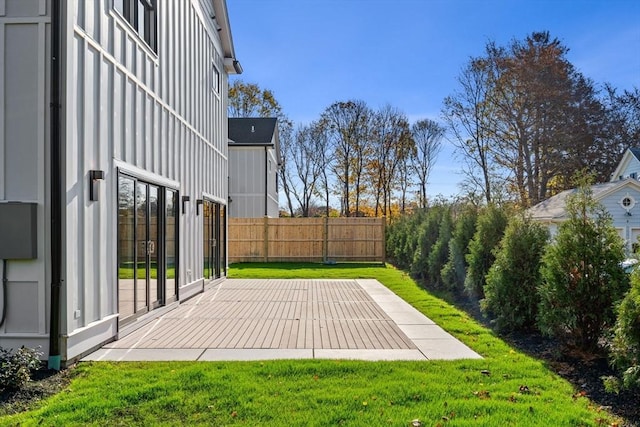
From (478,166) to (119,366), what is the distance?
908 inches

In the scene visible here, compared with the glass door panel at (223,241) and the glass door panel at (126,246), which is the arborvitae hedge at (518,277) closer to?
the glass door panel at (126,246)

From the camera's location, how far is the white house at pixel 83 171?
176 inches

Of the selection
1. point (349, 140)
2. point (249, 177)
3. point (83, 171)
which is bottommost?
point (83, 171)

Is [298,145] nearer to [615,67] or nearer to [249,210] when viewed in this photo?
[249,210]

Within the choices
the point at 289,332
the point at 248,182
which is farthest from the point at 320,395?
the point at 248,182

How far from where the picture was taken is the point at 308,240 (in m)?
18.4

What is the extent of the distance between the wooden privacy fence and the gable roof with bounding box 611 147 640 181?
12460 millimetres

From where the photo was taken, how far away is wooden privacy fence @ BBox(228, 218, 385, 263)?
18.1 m

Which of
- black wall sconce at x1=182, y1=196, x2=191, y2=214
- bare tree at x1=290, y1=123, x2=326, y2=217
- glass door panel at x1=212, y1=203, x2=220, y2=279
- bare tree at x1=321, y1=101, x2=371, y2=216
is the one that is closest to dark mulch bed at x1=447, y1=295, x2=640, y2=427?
black wall sconce at x1=182, y1=196, x2=191, y2=214

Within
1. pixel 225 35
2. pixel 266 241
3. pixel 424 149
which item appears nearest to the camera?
pixel 225 35

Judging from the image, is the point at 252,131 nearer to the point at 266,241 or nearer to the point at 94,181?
the point at 266,241

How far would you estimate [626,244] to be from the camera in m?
4.84

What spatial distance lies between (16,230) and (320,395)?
3.31 metres

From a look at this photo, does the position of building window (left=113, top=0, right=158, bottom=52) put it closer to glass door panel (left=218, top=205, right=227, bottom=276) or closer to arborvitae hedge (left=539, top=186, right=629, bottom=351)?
glass door panel (left=218, top=205, right=227, bottom=276)
